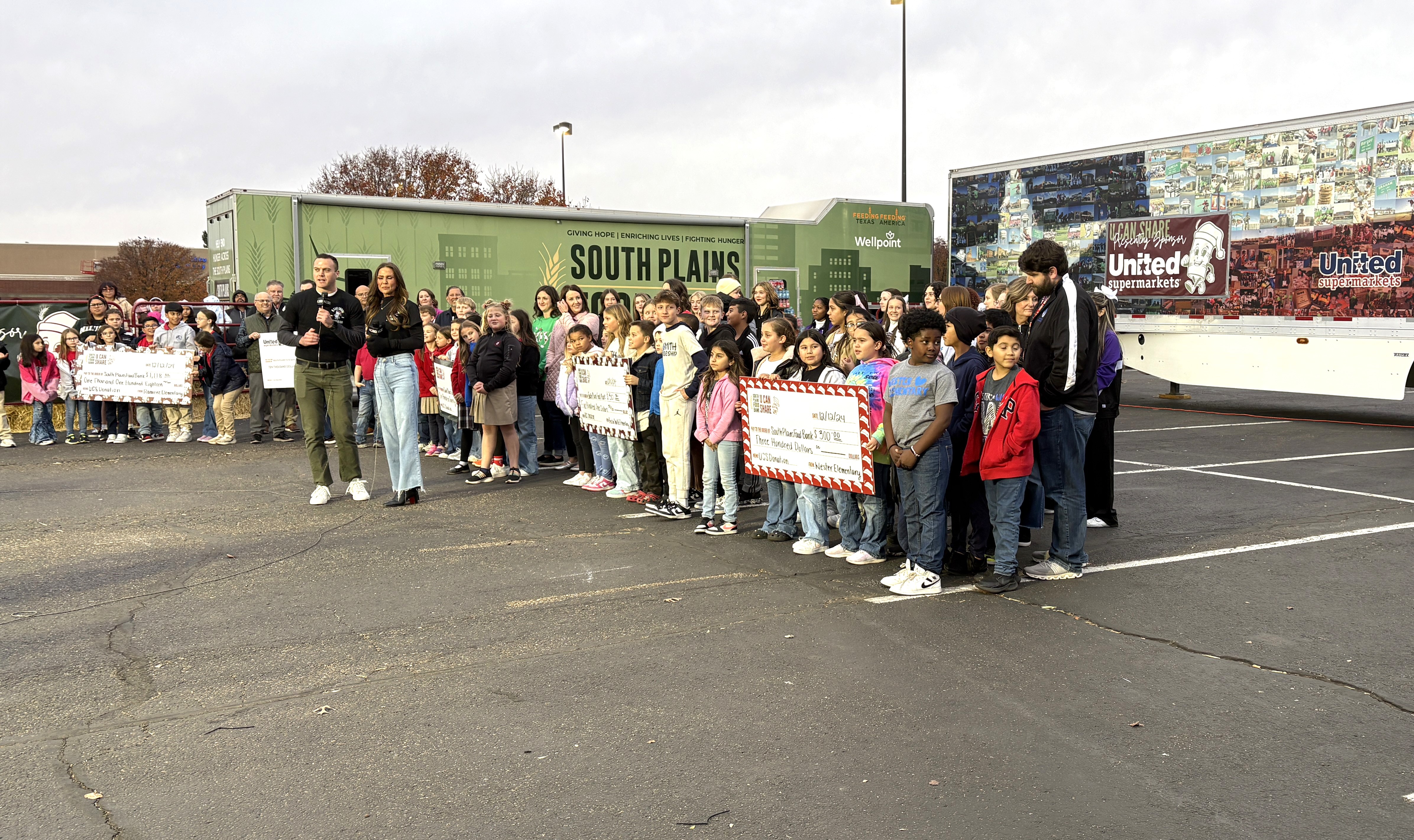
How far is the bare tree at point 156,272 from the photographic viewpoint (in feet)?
212

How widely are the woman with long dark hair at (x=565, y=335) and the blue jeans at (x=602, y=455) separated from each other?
1.00 meters

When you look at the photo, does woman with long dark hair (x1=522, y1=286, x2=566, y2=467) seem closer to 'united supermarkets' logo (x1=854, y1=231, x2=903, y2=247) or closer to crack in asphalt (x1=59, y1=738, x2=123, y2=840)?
crack in asphalt (x1=59, y1=738, x2=123, y2=840)

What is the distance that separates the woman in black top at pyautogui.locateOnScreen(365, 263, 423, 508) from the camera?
9.65m

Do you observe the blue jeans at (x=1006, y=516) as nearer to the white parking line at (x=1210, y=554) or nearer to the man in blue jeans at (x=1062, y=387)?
the white parking line at (x=1210, y=554)

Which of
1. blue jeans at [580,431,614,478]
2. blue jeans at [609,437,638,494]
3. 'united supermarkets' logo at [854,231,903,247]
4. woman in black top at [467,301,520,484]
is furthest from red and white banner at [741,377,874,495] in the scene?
'united supermarkets' logo at [854,231,903,247]

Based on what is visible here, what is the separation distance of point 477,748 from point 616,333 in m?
6.88

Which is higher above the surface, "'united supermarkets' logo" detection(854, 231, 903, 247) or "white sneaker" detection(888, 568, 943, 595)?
"'united supermarkets' logo" detection(854, 231, 903, 247)

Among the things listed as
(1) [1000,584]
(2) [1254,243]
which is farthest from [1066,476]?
(2) [1254,243]

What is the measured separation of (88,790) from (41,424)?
41.8 ft

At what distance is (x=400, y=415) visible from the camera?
985cm

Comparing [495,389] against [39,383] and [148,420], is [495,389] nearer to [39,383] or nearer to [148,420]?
[148,420]

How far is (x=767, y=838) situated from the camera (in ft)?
12.0

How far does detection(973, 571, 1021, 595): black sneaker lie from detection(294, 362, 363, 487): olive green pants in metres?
5.78

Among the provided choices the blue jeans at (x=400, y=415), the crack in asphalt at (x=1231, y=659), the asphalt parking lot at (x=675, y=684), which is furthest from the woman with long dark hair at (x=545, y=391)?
the crack in asphalt at (x=1231, y=659)
